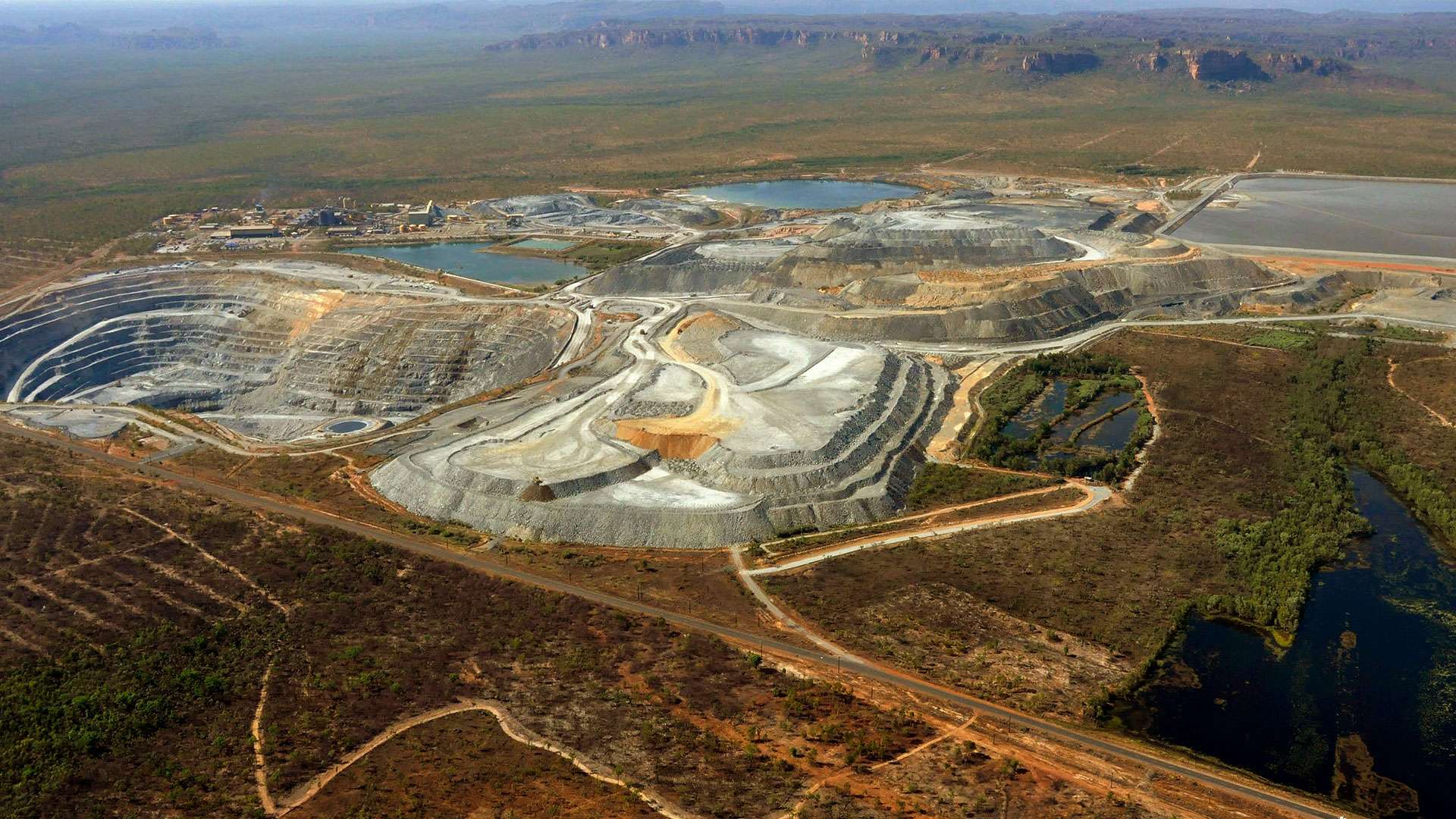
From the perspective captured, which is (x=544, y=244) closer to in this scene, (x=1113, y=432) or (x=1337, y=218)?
(x=1113, y=432)

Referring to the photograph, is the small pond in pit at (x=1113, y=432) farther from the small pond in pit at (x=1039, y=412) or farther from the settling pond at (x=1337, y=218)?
the settling pond at (x=1337, y=218)

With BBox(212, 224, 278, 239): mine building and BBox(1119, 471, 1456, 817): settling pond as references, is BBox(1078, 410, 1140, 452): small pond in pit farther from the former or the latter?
BBox(212, 224, 278, 239): mine building

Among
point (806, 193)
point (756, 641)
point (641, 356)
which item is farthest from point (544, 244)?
point (756, 641)

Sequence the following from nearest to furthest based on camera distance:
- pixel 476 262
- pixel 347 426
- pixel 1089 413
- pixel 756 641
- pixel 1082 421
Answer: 1. pixel 756 641
2. pixel 1082 421
3. pixel 1089 413
4. pixel 347 426
5. pixel 476 262

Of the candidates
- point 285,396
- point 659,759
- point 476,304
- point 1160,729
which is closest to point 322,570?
point 659,759

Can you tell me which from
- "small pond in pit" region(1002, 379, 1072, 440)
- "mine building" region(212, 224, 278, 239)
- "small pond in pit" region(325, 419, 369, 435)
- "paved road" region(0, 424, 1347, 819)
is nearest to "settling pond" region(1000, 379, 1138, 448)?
"small pond in pit" region(1002, 379, 1072, 440)

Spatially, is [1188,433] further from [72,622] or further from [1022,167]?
[1022,167]
